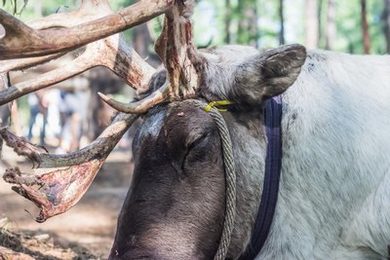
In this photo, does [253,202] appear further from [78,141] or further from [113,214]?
[78,141]

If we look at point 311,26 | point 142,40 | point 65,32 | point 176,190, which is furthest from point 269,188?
point 142,40

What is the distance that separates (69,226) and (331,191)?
5.99 m

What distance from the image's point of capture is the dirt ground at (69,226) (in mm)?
6570

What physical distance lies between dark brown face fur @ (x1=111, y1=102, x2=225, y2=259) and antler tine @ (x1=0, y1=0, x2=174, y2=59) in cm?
63

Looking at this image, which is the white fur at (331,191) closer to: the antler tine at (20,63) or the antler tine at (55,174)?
the antler tine at (55,174)

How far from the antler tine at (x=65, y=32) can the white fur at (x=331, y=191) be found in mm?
1039

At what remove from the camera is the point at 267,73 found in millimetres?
4039

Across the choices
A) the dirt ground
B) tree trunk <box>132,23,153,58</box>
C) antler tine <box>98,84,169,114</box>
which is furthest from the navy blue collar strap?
tree trunk <box>132,23,153,58</box>

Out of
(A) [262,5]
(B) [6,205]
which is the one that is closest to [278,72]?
(B) [6,205]

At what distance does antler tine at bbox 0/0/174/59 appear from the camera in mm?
3320

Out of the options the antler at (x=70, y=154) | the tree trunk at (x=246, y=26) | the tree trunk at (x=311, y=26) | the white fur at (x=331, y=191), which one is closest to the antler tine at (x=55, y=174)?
the antler at (x=70, y=154)

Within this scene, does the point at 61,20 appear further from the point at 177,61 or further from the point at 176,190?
the point at 176,190

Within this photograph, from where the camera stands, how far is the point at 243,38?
1931 centimetres

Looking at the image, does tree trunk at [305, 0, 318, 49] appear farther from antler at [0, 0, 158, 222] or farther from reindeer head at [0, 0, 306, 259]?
reindeer head at [0, 0, 306, 259]
